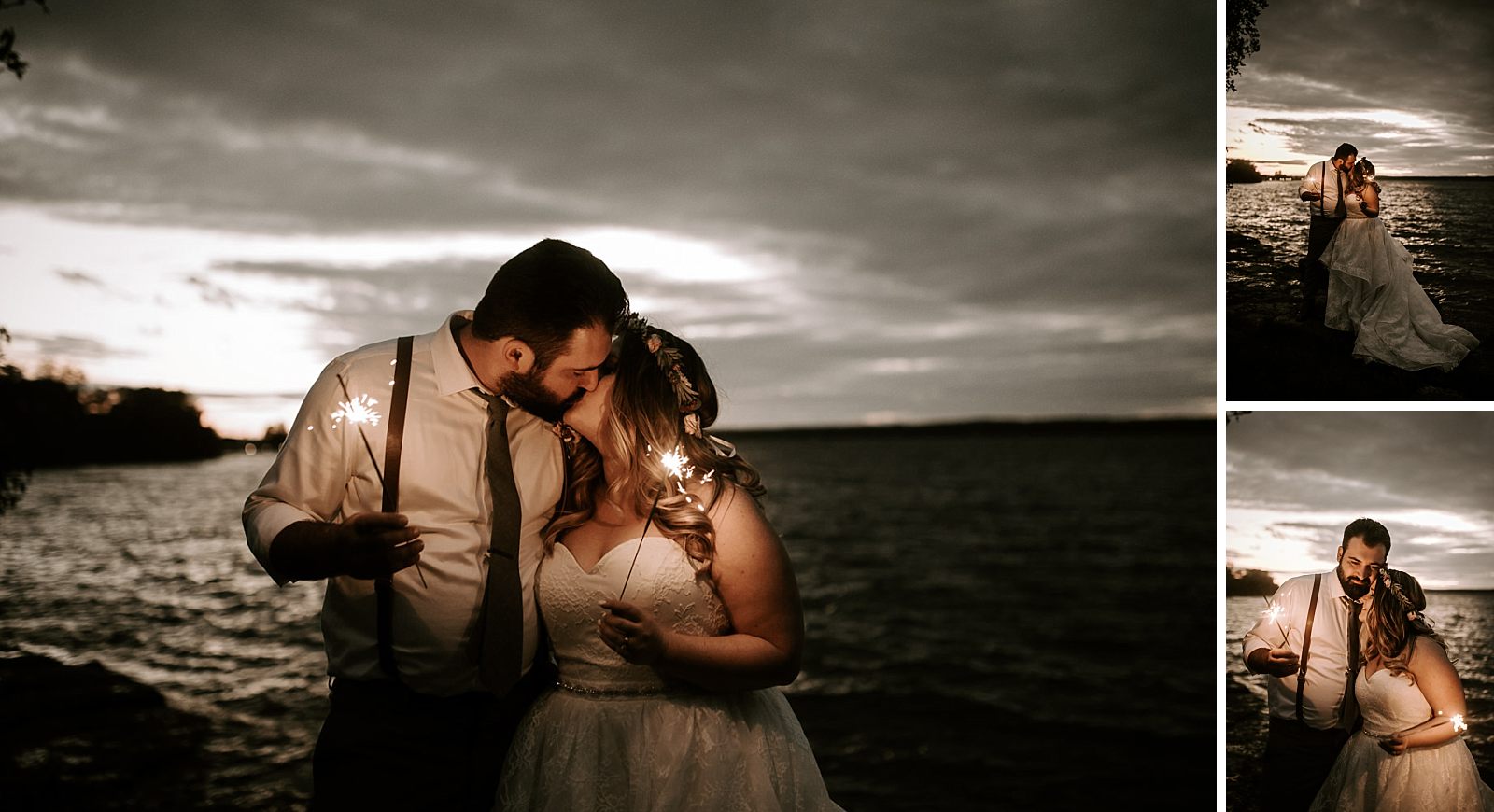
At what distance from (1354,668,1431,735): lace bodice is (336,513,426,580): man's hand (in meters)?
2.89

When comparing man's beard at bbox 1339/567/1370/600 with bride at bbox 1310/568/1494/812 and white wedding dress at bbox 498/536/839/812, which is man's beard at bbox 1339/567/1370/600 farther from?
white wedding dress at bbox 498/536/839/812

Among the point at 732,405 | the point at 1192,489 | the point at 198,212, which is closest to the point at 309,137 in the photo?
the point at 198,212

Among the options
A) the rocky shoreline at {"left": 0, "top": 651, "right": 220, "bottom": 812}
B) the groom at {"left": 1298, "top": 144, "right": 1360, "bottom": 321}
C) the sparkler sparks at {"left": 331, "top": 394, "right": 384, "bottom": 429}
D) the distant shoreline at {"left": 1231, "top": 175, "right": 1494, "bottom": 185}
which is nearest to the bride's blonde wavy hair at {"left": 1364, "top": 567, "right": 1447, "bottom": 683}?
A: the groom at {"left": 1298, "top": 144, "right": 1360, "bottom": 321}

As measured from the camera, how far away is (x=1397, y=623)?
303 centimetres

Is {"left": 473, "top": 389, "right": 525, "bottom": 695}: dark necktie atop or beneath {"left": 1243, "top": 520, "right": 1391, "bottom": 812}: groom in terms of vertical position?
atop

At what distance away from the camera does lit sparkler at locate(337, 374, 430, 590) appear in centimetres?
200

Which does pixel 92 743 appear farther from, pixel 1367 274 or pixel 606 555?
pixel 1367 274

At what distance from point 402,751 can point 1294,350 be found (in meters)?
3.04

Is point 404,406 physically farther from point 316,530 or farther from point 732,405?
point 732,405

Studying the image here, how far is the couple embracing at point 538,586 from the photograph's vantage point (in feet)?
6.49

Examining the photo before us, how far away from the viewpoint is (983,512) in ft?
114

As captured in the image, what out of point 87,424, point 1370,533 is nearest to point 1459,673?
point 1370,533

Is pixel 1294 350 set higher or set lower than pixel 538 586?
higher

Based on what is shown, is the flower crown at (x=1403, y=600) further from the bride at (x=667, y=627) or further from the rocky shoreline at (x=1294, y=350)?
the bride at (x=667, y=627)
